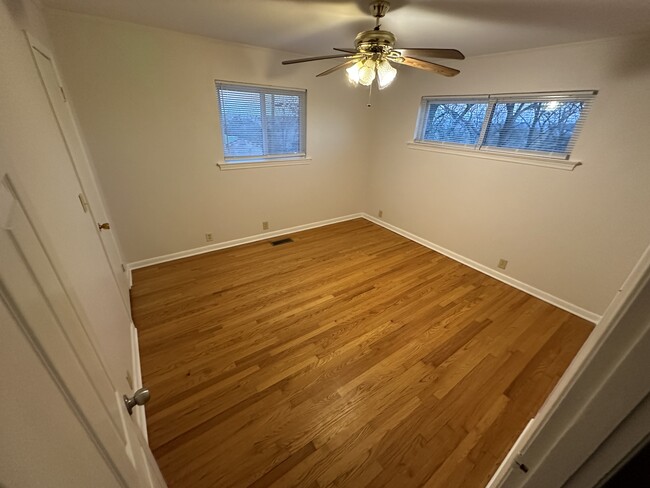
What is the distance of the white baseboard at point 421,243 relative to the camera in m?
2.54

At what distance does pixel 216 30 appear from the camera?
228 cm

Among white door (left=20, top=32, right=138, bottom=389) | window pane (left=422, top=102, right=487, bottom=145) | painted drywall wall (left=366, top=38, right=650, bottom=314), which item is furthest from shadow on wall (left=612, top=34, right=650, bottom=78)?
white door (left=20, top=32, right=138, bottom=389)

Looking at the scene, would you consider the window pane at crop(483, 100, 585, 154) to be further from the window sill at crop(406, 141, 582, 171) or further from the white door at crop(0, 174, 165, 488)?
the white door at crop(0, 174, 165, 488)

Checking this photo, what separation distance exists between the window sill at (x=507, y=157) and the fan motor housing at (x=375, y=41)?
5.93 feet

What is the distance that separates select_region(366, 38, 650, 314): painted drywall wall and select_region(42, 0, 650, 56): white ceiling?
0.74 feet

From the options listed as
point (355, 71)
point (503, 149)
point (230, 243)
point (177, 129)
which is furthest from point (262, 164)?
point (503, 149)

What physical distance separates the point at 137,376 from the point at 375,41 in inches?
104

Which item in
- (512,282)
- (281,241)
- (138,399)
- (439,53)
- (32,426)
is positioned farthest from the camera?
(281,241)

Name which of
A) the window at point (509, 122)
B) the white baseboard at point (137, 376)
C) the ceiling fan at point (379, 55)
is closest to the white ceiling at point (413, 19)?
the ceiling fan at point (379, 55)

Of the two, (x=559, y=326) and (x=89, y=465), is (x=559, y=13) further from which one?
(x=89, y=465)

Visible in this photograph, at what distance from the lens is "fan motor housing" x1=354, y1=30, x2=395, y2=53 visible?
1.57 meters

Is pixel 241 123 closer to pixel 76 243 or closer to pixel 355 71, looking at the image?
pixel 355 71

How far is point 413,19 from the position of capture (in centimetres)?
180

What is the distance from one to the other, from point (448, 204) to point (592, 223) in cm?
133
